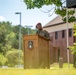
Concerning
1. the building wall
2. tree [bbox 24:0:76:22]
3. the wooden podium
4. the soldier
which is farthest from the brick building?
the wooden podium

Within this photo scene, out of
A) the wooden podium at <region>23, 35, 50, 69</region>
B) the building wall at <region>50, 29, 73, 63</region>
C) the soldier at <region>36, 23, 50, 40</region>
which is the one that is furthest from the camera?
the building wall at <region>50, 29, 73, 63</region>

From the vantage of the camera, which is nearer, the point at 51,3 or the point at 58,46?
the point at 51,3

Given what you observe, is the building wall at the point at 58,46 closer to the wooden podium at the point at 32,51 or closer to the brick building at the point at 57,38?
the brick building at the point at 57,38

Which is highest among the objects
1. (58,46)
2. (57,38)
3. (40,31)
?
(40,31)

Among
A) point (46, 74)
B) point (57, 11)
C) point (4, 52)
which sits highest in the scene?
point (57, 11)

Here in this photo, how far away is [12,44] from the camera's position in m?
42.2

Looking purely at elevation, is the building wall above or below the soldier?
below

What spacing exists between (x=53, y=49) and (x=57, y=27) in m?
2.93

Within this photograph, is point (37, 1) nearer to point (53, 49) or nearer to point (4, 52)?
point (4, 52)

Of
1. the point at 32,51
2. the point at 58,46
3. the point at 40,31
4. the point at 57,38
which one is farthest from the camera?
the point at 57,38

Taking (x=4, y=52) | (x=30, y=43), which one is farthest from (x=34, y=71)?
(x=4, y=52)

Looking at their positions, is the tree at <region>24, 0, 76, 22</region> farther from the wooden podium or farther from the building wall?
the building wall

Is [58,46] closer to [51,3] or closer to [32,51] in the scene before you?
[51,3]

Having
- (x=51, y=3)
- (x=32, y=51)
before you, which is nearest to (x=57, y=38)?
(x=51, y=3)
